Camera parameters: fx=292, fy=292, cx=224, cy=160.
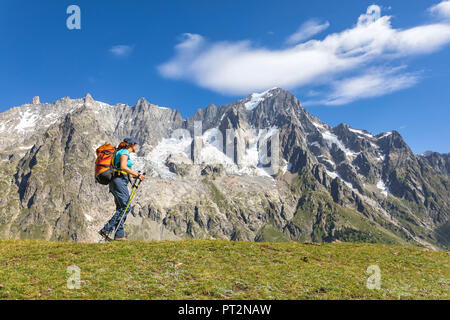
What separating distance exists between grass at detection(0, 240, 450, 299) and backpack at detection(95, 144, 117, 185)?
188 inches

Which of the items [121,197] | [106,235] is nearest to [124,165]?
[121,197]

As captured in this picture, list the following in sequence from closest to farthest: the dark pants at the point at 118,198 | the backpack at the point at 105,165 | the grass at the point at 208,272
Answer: the grass at the point at 208,272 → the backpack at the point at 105,165 → the dark pants at the point at 118,198

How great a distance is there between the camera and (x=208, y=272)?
16.1m

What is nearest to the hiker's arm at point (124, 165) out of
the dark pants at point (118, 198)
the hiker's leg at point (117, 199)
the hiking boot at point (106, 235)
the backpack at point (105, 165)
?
the backpack at point (105, 165)

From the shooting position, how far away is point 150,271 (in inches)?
622

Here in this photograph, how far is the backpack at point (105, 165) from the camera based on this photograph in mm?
20188

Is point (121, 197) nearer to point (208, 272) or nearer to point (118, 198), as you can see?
point (118, 198)

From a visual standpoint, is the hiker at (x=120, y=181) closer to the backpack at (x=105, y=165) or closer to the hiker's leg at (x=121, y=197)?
the hiker's leg at (x=121, y=197)

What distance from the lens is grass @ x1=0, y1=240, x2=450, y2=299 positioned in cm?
1323

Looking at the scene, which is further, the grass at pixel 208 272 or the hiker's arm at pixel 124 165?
the hiker's arm at pixel 124 165

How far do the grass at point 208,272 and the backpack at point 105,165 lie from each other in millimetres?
4777
